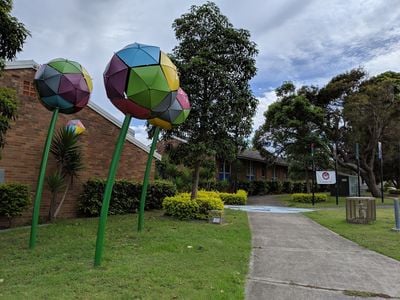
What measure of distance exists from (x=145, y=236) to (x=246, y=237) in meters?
2.51

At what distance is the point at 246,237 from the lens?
8453mm

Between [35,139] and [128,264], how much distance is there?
689 centimetres

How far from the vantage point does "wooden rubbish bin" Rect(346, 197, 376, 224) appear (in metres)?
11.4

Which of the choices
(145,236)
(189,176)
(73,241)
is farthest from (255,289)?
(189,176)

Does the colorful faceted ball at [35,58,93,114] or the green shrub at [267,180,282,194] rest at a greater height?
the colorful faceted ball at [35,58,93,114]

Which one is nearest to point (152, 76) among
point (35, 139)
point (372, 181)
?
point (35, 139)

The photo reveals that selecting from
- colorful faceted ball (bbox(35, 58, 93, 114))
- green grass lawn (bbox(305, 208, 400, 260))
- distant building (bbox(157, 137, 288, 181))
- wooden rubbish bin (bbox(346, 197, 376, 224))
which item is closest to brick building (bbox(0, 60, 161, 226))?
colorful faceted ball (bbox(35, 58, 93, 114))

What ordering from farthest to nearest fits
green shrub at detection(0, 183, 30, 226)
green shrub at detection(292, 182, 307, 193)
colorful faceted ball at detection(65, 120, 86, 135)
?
green shrub at detection(292, 182, 307, 193) → colorful faceted ball at detection(65, 120, 86, 135) → green shrub at detection(0, 183, 30, 226)

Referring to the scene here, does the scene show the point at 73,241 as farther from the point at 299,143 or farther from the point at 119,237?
the point at 299,143

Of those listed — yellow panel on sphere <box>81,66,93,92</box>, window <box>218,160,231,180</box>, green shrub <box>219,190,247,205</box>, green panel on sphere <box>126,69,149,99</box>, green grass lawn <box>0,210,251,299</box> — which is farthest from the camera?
window <box>218,160,231,180</box>

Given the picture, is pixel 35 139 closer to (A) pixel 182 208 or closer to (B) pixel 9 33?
(A) pixel 182 208

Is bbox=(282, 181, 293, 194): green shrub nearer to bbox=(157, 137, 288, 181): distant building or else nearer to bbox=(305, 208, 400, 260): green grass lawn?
bbox=(157, 137, 288, 181): distant building

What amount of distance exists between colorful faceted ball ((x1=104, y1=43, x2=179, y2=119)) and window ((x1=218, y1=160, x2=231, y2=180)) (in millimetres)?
20977

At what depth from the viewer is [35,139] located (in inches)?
411
